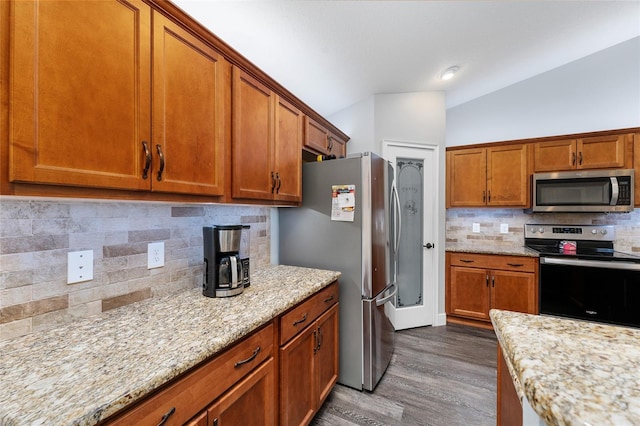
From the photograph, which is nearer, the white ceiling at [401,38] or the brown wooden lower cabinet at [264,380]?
the brown wooden lower cabinet at [264,380]

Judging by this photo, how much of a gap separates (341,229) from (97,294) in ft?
4.65

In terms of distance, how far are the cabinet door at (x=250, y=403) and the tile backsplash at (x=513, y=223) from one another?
3.20 metres

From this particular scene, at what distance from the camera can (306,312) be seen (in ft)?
4.97

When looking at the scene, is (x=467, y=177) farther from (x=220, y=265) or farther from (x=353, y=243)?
(x=220, y=265)

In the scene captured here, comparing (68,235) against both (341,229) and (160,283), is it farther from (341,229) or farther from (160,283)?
(341,229)

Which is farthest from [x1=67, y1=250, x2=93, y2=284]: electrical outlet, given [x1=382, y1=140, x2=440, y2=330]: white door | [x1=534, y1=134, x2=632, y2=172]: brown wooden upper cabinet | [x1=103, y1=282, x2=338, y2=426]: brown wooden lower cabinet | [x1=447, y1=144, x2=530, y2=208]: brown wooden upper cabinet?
[x1=534, y1=134, x2=632, y2=172]: brown wooden upper cabinet

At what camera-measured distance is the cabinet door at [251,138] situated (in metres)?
1.44

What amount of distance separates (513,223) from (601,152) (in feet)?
3.54

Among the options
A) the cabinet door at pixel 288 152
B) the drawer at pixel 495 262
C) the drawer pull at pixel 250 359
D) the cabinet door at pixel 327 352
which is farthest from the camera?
the drawer at pixel 495 262

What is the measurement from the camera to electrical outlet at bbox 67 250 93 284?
105 centimetres

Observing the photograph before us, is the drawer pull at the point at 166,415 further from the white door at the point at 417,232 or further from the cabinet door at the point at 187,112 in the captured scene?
the white door at the point at 417,232

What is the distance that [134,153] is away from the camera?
98 cm

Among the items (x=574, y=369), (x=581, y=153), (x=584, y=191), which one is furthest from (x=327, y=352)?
(x=581, y=153)

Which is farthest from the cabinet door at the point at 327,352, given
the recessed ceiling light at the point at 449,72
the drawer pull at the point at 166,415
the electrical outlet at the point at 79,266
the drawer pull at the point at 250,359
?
the recessed ceiling light at the point at 449,72
